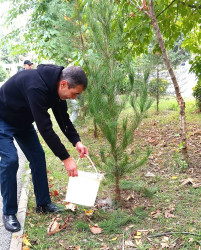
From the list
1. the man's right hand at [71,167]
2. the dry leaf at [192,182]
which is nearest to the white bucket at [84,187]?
the man's right hand at [71,167]

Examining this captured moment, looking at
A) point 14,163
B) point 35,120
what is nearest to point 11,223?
point 14,163

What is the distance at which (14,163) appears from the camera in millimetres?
2531

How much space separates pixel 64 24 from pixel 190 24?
2.82m

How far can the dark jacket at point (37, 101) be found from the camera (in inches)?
88.5

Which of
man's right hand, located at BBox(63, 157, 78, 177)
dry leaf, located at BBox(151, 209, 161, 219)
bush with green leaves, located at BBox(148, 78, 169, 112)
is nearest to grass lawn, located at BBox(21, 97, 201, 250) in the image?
dry leaf, located at BBox(151, 209, 161, 219)

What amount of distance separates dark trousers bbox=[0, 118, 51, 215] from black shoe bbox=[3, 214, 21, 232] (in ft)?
0.16

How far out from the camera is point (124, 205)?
2.87 m

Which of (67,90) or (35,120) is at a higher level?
(67,90)

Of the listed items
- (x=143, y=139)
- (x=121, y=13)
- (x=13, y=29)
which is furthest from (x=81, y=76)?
(x=13, y=29)

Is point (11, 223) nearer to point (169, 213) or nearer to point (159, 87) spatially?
point (169, 213)

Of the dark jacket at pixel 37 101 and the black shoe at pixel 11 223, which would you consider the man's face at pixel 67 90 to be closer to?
the dark jacket at pixel 37 101

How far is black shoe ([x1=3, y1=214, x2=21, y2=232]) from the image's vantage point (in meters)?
2.58

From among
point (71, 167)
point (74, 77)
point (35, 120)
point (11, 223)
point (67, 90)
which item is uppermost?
point (74, 77)

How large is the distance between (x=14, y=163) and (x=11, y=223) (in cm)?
60
